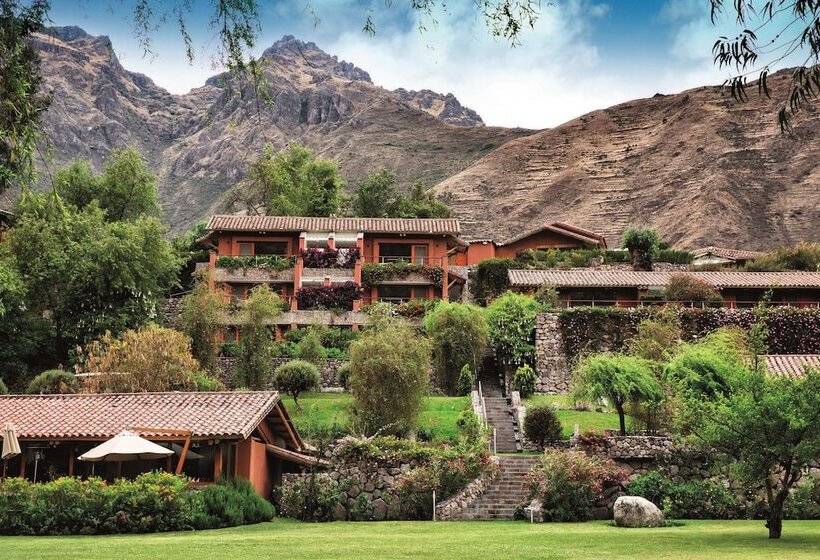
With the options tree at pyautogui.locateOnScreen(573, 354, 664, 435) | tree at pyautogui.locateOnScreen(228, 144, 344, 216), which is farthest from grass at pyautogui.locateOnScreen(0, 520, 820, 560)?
tree at pyautogui.locateOnScreen(228, 144, 344, 216)

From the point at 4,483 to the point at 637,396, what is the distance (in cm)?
1958

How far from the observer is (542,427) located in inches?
1265

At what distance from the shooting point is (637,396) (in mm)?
31406

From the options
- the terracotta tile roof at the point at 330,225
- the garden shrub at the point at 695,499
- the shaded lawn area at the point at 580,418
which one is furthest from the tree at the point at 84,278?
the garden shrub at the point at 695,499

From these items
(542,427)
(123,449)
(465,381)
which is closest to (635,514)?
(542,427)

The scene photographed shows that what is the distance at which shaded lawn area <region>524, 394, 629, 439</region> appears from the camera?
34.0 meters

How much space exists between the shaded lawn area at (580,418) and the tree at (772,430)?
1274 cm

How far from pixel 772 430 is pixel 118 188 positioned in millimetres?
52495

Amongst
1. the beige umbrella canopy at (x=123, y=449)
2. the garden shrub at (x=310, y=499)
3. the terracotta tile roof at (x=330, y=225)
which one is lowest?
the garden shrub at (x=310, y=499)

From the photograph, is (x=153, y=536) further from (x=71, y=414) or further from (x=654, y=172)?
(x=654, y=172)

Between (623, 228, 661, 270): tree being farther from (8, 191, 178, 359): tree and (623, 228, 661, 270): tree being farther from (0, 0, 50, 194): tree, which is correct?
(0, 0, 50, 194): tree

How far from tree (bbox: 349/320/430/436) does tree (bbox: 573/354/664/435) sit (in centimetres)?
602

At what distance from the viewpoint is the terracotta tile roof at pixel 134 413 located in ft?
83.7

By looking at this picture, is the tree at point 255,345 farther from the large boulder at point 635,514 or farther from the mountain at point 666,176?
the mountain at point 666,176
